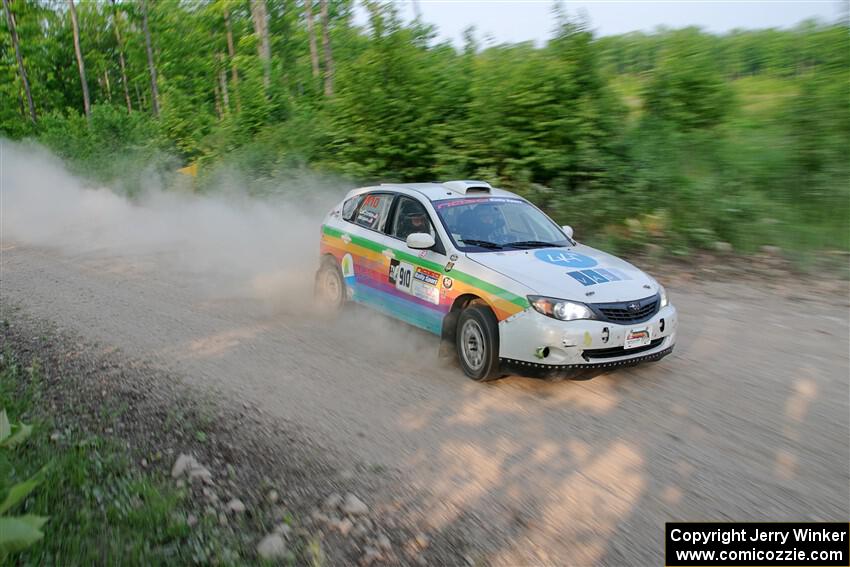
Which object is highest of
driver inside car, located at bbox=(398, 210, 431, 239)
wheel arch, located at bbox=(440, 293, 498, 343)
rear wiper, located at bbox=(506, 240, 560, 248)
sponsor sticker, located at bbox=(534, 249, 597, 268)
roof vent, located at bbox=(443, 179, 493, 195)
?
roof vent, located at bbox=(443, 179, 493, 195)

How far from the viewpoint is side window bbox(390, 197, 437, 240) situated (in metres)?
6.99

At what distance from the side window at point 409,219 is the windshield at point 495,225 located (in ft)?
0.56

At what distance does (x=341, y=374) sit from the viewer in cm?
654

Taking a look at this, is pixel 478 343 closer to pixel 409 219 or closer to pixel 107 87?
pixel 409 219

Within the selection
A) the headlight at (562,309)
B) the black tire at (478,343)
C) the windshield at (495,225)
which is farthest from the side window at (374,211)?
the headlight at (562,309)

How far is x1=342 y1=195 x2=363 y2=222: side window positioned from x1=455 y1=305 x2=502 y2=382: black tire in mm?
2671

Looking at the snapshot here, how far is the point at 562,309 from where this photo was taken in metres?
5.55

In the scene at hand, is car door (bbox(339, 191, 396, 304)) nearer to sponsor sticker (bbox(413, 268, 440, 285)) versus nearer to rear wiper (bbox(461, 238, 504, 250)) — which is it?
sponsor sticker (bbox(413, 268, 440, 285))

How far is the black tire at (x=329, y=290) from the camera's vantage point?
8.41m

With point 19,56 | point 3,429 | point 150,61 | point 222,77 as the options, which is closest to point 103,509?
point 3,429

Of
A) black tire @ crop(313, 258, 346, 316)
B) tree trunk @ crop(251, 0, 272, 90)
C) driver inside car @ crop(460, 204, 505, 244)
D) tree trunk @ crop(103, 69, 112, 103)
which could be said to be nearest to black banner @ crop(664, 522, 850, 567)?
driver inside car @ crop(460, 204, 505, 244)

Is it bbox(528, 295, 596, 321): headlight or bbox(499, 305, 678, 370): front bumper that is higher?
bbox(528, 295, 596, 321): headlight

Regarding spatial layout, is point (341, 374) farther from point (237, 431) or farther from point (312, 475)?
point (312, 475)

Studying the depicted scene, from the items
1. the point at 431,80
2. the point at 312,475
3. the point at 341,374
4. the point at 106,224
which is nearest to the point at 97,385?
the point at 341,374
